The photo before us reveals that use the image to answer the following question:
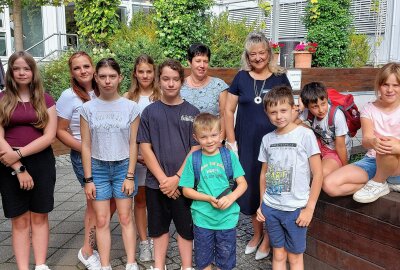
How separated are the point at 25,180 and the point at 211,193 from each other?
4.64 feet

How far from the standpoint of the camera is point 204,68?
3678 mm

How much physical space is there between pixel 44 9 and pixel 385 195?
1352 centimetres

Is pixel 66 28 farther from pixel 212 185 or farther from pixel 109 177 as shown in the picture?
pixel 212 185

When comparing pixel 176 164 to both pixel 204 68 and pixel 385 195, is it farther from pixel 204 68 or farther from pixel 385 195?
pixel 385 195

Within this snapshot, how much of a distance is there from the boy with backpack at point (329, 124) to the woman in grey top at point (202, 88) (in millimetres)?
827

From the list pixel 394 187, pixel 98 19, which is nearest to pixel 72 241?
pixel 394 187

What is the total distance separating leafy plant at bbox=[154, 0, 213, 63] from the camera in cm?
877

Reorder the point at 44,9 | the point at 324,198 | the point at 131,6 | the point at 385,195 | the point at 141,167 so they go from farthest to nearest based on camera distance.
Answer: the point at 131,6 → the point at 44,9 → the point at 141,167 → the point at 324,198 → the point at 385,195

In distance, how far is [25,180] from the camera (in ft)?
9.96

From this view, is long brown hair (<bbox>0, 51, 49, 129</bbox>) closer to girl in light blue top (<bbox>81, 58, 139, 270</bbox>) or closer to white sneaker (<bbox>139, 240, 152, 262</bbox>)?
girl in light blue top (<bbox>81, 58, 139, 270</bbox>)

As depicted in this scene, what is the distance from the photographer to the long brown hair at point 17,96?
3.02 metres

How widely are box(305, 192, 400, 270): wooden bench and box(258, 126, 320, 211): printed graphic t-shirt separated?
33 centimetres

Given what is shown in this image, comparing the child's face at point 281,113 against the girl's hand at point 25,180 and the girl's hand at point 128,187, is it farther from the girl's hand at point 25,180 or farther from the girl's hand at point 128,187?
the girl's hand at point 25,180

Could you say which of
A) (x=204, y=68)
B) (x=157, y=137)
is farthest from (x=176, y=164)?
(x=204, y=68)
